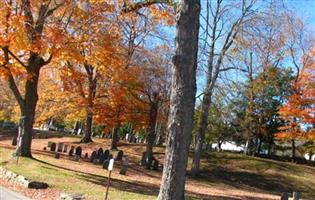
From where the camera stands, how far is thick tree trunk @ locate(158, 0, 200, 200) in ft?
32.7

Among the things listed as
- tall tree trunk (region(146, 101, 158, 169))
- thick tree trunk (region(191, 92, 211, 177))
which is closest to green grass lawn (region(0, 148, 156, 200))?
thick tree trunk (region(191, 92, 211, 177))

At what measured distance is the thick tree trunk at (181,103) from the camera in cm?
997

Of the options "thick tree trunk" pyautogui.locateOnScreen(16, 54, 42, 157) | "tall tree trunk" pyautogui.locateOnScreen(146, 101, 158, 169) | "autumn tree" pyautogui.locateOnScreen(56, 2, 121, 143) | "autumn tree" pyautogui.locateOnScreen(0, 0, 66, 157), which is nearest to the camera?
"autumn tree" pyautogui.locateOnScreen(0, 0, 66, 157)

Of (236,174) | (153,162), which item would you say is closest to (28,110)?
(153,162)

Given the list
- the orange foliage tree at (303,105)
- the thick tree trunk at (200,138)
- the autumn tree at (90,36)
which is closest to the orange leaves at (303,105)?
the orange foliage tree at (303,105)

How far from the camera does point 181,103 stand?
1000 cm

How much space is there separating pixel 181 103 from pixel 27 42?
1169cm

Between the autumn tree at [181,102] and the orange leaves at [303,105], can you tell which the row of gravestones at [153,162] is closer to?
the orange leaves at [303,105]

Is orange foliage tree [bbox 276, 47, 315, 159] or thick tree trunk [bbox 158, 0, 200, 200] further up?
orange foliage tree [bbox 276, 47, 315, 159]

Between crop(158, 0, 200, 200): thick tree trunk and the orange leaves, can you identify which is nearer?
crop(158, 0, 200, 200): thick tree trunk

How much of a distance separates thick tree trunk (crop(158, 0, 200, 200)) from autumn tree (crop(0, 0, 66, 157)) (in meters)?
10.5

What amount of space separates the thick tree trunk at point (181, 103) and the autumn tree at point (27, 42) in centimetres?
1054

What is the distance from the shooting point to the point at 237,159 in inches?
1340

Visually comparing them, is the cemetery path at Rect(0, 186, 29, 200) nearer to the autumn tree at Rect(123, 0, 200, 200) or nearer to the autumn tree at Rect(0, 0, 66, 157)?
the autumn tree at Rect(123, 0, 200, 200)
